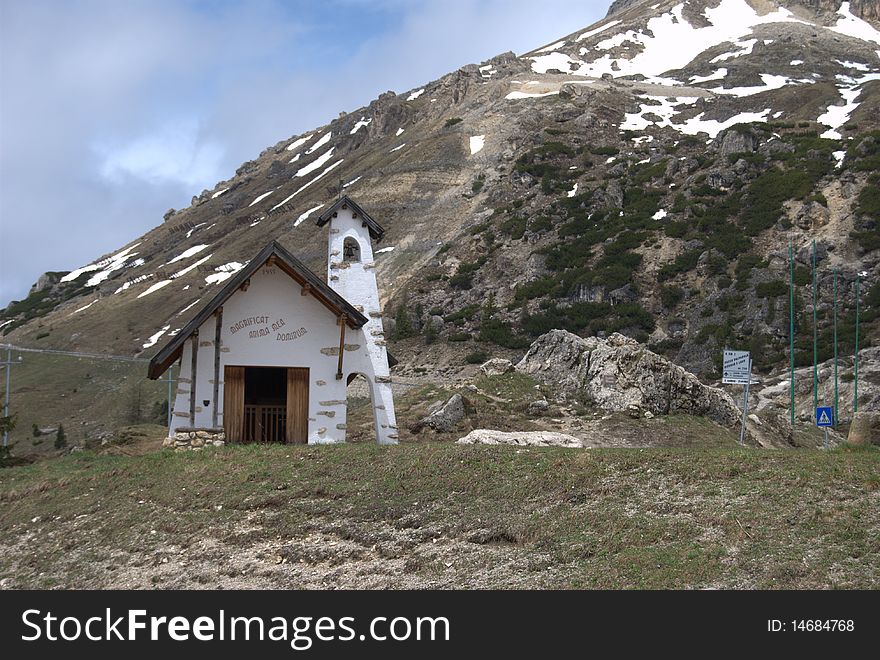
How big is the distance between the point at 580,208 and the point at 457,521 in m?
54.5

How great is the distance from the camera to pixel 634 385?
30125mm

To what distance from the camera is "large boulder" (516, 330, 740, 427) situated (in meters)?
29.7

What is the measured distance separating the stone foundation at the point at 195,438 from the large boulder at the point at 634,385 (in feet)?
44.5

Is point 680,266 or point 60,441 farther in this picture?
point 680,266

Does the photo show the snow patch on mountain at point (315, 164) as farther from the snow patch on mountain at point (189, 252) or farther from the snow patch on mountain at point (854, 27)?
the snow patch on mountain at point (854, 27)

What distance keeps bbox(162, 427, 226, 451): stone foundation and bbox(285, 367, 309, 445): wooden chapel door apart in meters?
1.78

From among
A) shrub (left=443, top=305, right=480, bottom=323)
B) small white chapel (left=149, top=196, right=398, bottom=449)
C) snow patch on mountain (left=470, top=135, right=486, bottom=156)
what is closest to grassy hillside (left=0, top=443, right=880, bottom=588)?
small white chapel (left=149, top=196, right=398, bottom=449)

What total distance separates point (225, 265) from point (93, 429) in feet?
127

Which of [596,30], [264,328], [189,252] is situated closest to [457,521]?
[264,328]

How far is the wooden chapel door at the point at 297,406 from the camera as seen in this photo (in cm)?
2189

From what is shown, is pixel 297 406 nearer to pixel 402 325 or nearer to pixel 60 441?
pixel 60 441

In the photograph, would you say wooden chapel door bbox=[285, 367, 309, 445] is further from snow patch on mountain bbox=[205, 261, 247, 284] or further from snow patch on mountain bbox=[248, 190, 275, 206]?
snow patch on mountain bbox=[248, 190, 275, 206]

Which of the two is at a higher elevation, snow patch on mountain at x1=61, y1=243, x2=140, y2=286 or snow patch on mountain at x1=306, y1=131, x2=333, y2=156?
snow patch on mountain at x1=306, y1=131, x2=333, y2=156

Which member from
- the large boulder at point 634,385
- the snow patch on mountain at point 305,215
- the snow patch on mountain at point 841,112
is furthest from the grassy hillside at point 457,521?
the snow patch on mountain at point 305,215
